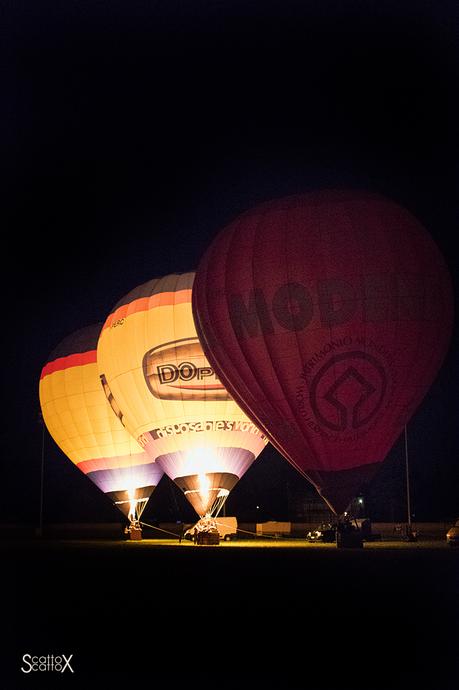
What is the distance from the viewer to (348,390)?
20547mm

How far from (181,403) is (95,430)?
8.59 metres

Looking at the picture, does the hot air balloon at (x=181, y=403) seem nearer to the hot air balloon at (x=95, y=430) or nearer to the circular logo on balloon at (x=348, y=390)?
the hot air balloon at (x=95, y=430)

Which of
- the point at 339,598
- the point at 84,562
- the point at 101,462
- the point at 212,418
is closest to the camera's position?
the point at 339,598

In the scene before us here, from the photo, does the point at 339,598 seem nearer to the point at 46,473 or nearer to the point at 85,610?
the point at 85,610

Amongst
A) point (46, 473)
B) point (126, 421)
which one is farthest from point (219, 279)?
point (46, 473)

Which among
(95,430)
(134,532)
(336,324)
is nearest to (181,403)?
(95,430)

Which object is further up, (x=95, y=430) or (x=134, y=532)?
(x=95, y=430)

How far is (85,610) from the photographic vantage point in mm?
10305

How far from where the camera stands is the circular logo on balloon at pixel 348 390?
20.6 m

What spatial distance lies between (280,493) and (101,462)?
26.5 m

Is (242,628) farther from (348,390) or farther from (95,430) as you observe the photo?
(95,430)

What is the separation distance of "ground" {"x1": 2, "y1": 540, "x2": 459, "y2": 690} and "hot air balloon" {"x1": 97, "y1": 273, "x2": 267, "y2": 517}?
14.4 metres

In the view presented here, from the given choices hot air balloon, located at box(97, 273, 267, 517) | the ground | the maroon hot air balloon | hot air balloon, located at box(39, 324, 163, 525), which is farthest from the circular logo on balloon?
hot air balloon, located at box(39, 324, 163, 525)

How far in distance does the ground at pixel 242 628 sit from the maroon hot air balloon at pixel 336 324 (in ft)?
19.9
